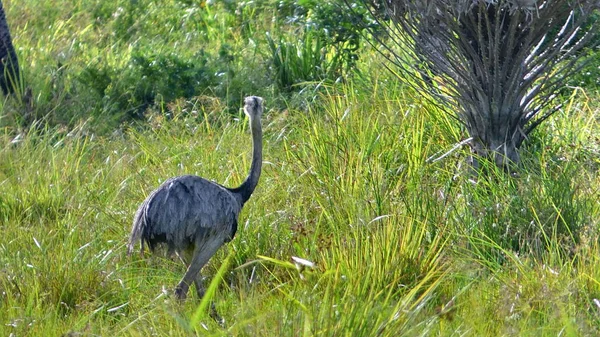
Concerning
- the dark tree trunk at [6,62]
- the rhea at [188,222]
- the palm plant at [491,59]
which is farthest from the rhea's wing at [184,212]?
the dark tree trunk at [6,62]

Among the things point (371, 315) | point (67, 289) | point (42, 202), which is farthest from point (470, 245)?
point (42, 202)

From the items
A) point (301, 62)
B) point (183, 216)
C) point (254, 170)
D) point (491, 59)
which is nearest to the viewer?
point (183, 216)

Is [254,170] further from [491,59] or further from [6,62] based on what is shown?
[6,62]

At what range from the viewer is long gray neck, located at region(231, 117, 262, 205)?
5.95m

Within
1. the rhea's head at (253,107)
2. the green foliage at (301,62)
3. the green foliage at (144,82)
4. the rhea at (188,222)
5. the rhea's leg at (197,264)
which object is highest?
the rhea's head at (253,107)

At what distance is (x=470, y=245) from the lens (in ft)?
18.7

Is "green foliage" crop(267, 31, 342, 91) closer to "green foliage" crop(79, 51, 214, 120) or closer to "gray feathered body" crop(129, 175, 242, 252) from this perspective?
"green foliage" crop(79, 51, 214, 120)

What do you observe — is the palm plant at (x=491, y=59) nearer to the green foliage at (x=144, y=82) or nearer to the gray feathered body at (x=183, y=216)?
the gray feathered body at (x=183, y=216)

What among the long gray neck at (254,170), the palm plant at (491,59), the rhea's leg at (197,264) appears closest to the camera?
the rhea's leg at (197,264)

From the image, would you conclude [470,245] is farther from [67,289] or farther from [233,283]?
[67,289]

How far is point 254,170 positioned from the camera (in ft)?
19.7

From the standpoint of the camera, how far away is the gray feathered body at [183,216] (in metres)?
5.46

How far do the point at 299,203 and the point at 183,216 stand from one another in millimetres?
994

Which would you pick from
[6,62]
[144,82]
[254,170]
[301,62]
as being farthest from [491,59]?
[6,62]
